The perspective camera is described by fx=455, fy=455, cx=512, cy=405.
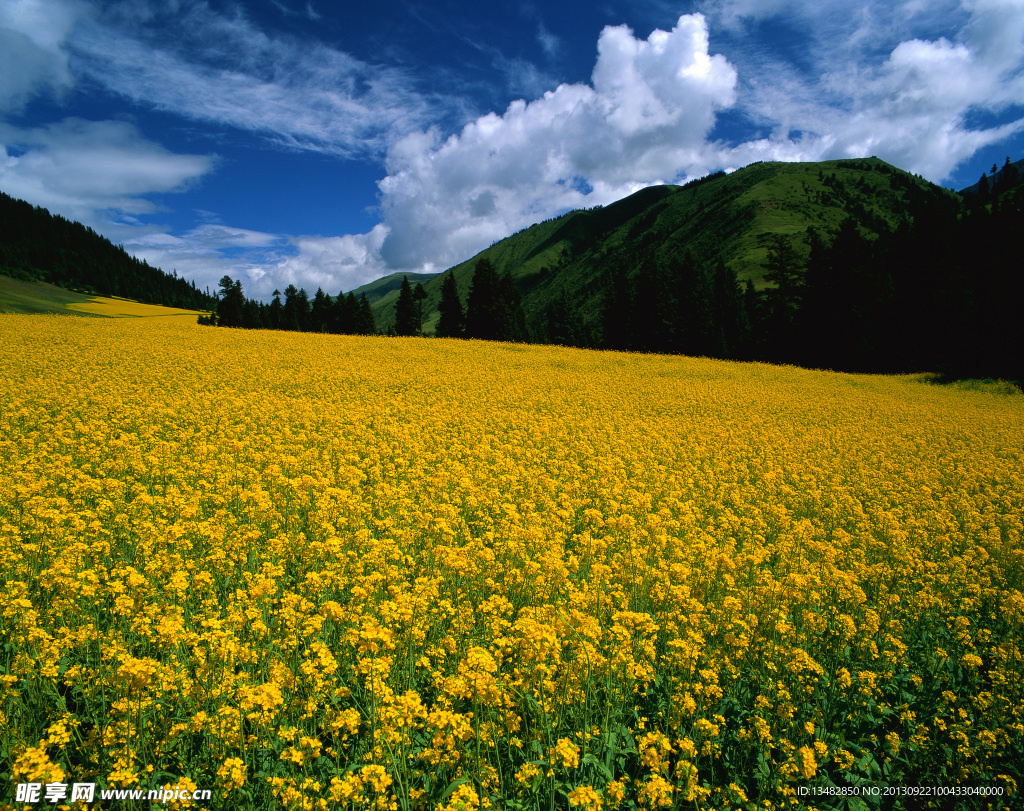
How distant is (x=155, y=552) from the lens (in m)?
4.74

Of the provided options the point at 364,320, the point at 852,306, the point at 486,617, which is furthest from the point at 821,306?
the point at 364,320

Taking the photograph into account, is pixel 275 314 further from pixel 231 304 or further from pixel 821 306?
pixel 821 306

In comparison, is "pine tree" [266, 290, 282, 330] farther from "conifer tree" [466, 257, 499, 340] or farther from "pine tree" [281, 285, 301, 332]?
"conifer tree" [466, 257, 499, 340]

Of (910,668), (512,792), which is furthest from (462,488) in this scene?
(910,668)

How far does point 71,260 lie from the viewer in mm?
129750

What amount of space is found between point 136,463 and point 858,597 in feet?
32.1

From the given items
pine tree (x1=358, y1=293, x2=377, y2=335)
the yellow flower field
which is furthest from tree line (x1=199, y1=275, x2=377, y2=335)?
the yellow flower field

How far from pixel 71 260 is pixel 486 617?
182530 mm

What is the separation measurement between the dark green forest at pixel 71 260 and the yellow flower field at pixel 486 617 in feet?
439

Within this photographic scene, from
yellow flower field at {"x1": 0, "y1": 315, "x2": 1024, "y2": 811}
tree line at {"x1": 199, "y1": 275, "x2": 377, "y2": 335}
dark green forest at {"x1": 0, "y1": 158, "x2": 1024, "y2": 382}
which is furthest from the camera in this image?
tree line at {"x1": 199, "y1": 275, "x2": 377, "y2": 335}

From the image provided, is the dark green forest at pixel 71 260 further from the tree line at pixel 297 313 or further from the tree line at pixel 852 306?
the tree line at pixel 852 306

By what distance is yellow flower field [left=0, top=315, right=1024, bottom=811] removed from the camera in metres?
2.87

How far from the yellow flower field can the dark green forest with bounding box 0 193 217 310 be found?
439ft

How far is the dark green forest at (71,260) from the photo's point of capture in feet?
376
